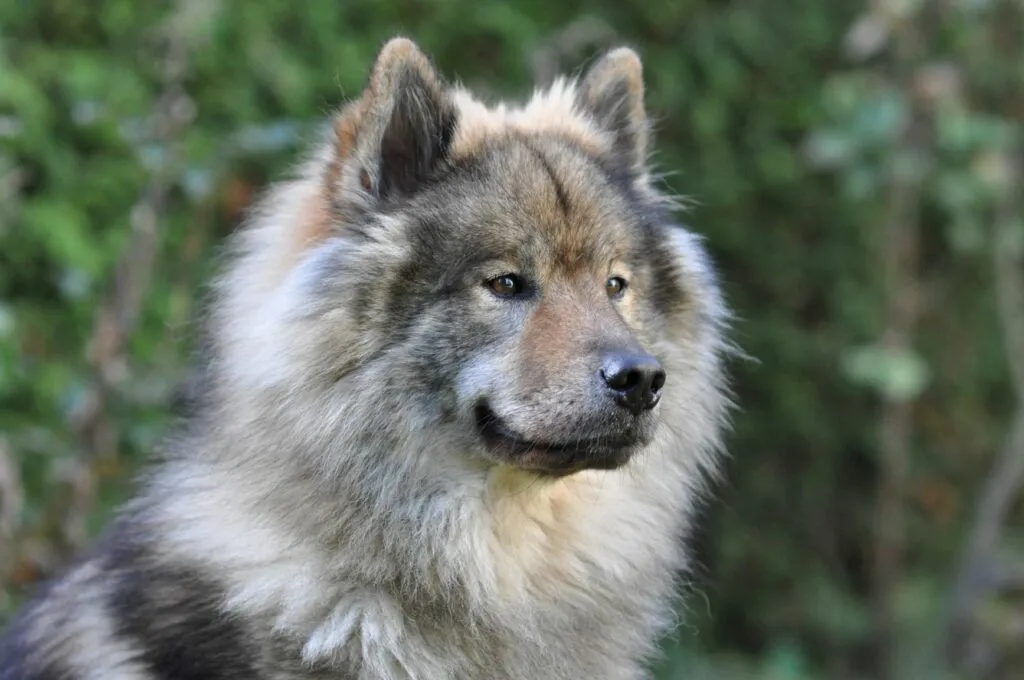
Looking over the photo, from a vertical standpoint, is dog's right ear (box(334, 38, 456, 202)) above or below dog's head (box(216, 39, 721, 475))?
above

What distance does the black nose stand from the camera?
8.52 feet

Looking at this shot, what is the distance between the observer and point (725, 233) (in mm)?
6859

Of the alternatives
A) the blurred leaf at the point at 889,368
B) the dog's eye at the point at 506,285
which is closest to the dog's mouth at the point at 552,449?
the dog's eye at the point at 506,285

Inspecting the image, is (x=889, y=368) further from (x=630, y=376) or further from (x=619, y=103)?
(x=630, y=376)

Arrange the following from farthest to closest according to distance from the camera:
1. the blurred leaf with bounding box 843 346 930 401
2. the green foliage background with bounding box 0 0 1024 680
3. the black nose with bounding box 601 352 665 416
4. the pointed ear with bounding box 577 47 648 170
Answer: the blurred leaf with bounding box 843 346 930 401 < the green foliage background with bounding box 0 0 1024 680 < the pointed ear with bounding box 577 47 648 170 < the black nose with bounding box 601 352 665 416

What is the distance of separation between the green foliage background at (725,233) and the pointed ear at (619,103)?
120cm

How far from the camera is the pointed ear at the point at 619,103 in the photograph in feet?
10.9

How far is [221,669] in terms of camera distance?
253 cm

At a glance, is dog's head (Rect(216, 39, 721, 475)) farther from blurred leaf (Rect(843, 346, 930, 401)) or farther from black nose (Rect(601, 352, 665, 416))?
blurred leaf (Rect(843, 346, 930, 401))

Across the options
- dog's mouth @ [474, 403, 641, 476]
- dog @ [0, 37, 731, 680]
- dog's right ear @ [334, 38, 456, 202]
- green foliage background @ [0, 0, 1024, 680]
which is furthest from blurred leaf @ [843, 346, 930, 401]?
dog's right ear @ [334, 38, 456, 202]

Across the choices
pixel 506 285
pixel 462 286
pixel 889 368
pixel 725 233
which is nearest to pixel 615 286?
pixel 506 285

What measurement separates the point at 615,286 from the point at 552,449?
51 centimetres

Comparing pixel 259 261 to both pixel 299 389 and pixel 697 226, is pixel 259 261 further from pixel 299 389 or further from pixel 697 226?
pixel 697 226

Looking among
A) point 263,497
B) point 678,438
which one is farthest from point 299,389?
point 678,438
